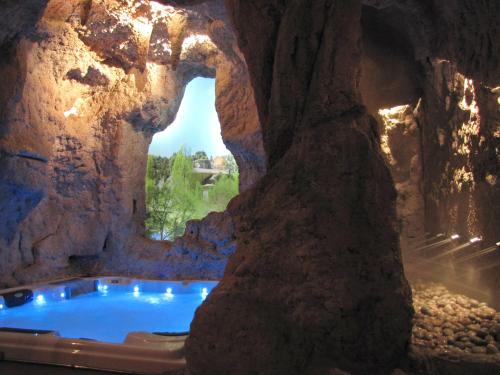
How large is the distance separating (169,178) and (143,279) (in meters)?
5.57

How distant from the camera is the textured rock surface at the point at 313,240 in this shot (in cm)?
213

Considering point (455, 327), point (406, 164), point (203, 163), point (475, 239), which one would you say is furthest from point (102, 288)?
point (203, 163)

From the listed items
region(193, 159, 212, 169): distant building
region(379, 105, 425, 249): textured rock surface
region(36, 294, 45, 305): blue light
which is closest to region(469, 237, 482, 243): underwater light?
region(379, 105, 425, 249): textured rock surface

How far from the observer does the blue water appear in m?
5.76

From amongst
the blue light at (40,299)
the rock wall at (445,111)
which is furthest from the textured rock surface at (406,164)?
A: the blue light at (40,299)

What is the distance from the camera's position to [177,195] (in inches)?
Result: 506

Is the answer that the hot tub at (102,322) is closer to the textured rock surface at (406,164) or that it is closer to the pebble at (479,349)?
the pebble at (479,349)

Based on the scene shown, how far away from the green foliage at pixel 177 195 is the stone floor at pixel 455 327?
948cm

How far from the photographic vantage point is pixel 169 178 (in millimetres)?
13492

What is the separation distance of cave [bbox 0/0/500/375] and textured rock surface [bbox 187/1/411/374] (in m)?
→ 0.01

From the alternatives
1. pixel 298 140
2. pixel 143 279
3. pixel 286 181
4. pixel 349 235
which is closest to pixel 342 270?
pixel 349 235

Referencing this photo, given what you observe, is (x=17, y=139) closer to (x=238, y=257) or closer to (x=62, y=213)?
(x=62, y=213)

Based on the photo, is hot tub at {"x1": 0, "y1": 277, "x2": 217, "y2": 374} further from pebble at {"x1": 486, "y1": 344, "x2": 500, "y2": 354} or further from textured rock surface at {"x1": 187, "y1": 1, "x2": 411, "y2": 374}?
pebble at {"x1": 486, "y1": 344, "x2": 500, "y2": 354}

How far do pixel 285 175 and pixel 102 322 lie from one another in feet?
16.2
